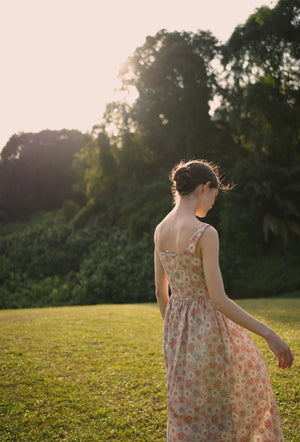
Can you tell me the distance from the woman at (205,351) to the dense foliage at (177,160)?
11.6m

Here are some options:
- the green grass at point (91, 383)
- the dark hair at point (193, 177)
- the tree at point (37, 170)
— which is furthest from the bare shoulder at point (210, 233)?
the tree at point (37, 170)

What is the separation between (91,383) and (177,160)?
15978 millimetres

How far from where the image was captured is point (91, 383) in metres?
3.85

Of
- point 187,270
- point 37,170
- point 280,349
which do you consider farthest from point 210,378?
point 37,170

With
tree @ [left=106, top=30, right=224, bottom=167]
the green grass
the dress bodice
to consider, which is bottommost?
the green grass

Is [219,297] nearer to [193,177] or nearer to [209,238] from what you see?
[209,238]

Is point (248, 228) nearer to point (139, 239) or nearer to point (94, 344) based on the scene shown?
point (139, 239)

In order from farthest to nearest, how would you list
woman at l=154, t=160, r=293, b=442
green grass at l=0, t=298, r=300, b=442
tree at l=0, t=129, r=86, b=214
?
tree at l=0, t=129, r=86, b=214 < green grass at l=0, t=298, r=300, b=442 < woman at l=154, t=160, r=293, b=442

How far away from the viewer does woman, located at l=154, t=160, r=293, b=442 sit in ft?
6.23

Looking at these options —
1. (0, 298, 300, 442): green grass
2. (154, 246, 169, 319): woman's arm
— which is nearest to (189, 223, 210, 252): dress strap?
(154, 246, 169, 319): woman's arm

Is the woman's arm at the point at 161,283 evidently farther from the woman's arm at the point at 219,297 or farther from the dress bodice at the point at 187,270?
the woman's arm at the point at 219,297

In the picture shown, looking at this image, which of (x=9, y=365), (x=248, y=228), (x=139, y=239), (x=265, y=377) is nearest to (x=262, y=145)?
(x=248, y=228)

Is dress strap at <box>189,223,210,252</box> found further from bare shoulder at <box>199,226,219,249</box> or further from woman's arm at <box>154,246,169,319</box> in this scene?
woman's arm at <box>154,246,169,319</box>

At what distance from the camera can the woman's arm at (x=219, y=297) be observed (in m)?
1.79
